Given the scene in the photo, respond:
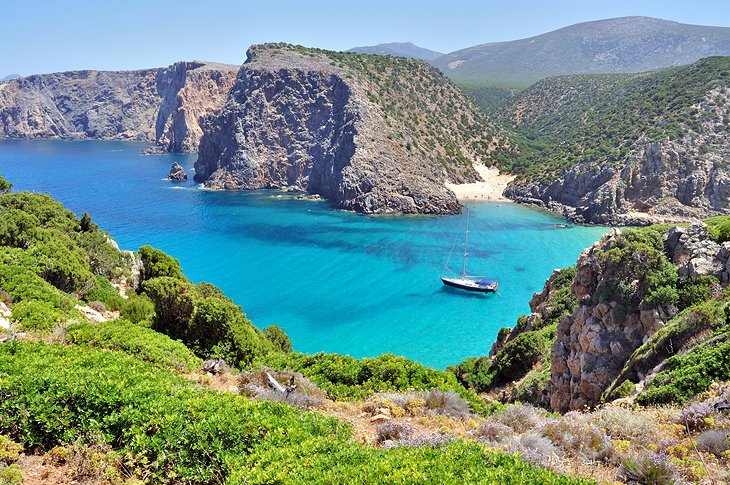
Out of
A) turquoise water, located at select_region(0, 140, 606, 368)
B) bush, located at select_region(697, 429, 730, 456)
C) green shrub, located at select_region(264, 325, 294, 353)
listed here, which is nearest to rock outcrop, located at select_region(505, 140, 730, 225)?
turquoise water, located at select_region(0, 140, 606, 368)

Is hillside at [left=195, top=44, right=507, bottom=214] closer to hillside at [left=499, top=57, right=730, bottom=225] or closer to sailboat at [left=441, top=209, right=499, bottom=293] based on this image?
hillside at [left=499, top=57, right=730, bottom=225]

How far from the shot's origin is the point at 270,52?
105250 millimetres

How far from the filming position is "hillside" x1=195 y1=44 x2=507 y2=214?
8106 cm

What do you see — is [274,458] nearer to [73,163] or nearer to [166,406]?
[166,406]

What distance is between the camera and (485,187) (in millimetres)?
94938

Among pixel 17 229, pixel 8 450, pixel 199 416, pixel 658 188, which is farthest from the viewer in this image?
pixel 658 188

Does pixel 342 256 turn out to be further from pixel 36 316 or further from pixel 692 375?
pixel 692 375

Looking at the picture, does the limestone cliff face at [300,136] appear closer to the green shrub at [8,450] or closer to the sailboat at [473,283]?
the sailboat at [473,283]

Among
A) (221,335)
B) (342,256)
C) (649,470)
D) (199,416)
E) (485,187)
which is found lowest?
(342,256)

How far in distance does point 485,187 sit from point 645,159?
30028mm

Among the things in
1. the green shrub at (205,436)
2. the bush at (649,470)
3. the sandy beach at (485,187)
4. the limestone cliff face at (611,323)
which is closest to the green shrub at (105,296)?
the green shrub at (205,436)

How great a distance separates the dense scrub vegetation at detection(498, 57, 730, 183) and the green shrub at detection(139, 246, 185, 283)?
70445 millimetres

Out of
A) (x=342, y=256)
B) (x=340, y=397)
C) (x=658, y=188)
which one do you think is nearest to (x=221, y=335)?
(x=340, y=397)

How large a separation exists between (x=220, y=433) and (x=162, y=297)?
43.9ft
